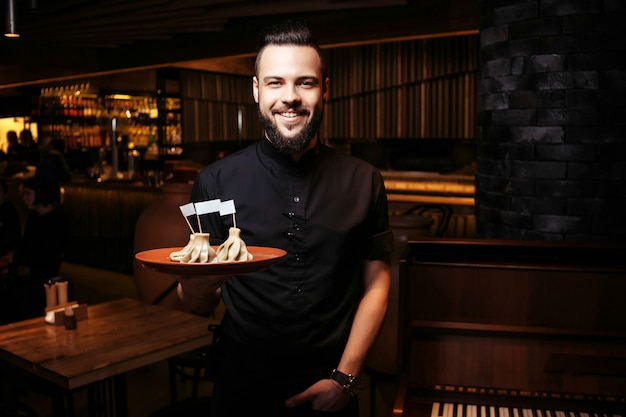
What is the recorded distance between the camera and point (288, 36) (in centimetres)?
150

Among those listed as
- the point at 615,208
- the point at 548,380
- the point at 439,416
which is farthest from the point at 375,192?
the point at 615,208

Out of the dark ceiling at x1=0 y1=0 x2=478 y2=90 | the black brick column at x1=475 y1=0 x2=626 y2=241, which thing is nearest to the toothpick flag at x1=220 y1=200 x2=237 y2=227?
the black brick column at x1=475 y1=0 x2=626 y2=241

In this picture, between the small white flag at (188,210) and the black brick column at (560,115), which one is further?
the black brick column at (560,115)

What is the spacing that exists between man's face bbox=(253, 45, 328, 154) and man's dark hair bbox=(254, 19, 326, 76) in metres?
0.01

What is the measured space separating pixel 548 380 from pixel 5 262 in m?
4.14

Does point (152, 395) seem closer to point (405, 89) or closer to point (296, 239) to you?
point (296, 239)

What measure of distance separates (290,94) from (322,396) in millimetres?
713

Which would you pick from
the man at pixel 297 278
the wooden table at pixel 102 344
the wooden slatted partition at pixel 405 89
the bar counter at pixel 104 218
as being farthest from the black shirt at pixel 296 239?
the wooden slatted partition at pixel 405 89

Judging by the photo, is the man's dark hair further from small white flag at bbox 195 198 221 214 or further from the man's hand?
the man's hand

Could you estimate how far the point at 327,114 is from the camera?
10.6 m

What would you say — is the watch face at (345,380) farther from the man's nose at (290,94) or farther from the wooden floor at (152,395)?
the wooden floor at (152,395)

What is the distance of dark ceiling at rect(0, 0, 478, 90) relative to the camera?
18.6ft

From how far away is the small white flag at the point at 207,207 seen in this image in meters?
1.47

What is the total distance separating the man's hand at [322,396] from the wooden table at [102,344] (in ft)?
4.06
